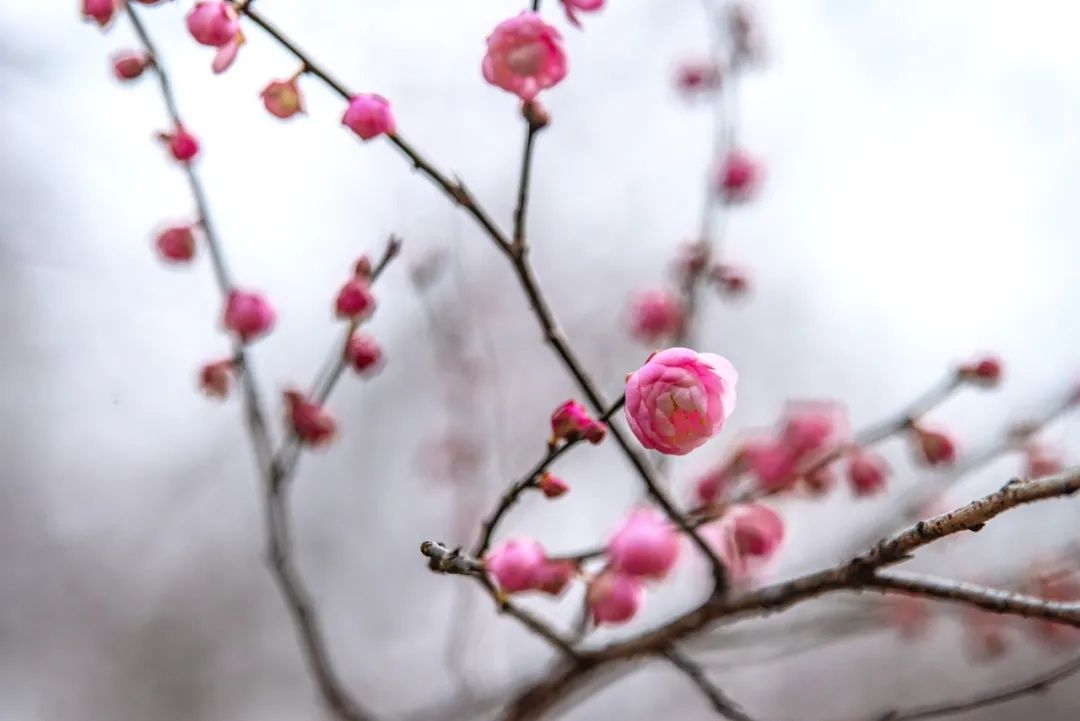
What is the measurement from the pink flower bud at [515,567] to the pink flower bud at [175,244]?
0.50 metres

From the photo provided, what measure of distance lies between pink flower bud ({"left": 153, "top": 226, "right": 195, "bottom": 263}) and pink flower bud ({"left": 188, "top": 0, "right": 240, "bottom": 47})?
292mm

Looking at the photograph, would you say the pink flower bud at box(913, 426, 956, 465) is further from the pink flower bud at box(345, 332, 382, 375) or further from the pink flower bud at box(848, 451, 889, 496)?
the pink flower bud at box(345, 332, 382, 375)

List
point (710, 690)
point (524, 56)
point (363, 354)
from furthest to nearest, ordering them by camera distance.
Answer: point (363, 354) → point (710, 690) → point (524, 56)

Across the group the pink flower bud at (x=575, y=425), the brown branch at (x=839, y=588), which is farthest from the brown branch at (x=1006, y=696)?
the pink flower bud at (x=575, y=425)

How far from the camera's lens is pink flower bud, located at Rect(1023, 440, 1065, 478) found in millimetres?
1114

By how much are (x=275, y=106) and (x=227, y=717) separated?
239 centimetres

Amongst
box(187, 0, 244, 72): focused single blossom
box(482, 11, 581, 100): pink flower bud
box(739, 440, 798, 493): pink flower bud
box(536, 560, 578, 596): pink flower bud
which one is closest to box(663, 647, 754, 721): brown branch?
box(536, 560, 578, 596): pink flower bud

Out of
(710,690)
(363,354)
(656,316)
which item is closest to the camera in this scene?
(710,690)

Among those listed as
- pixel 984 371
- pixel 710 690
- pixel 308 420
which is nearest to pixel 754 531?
pixel 710 690

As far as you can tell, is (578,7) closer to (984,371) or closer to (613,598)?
(613,598)

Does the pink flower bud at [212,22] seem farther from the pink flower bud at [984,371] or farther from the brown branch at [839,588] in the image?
the pink flower bud at [984,371]

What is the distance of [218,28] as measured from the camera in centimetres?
69

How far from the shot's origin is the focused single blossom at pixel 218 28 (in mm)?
687

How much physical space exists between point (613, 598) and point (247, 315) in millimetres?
463
